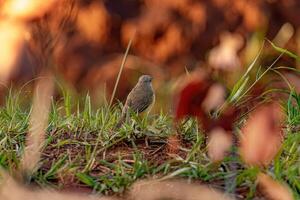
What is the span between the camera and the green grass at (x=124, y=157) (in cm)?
221

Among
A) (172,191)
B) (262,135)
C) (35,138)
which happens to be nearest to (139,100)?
(35,138)

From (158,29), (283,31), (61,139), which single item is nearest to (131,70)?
(158,29)

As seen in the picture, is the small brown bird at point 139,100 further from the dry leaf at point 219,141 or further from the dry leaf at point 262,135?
the dry leaf at point 262,135

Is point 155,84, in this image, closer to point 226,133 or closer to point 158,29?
point 158,29

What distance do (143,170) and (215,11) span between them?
12.7 ft

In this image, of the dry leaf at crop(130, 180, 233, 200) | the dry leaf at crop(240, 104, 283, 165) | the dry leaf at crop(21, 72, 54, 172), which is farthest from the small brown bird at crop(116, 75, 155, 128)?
the dry leaf at crop(240, 104, 283, 165)

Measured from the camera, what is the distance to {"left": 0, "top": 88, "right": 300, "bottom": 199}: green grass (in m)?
2.21

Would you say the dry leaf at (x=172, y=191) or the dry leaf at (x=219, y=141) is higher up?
the dry leaf at (x=219, y=141)

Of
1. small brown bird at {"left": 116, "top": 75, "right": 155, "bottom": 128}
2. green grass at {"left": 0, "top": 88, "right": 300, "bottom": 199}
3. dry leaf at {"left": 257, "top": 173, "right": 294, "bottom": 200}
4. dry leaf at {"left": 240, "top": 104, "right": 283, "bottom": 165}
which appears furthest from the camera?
small brown bird at {"left": 116, "top": 75, "right": 155, "bottom": 128}

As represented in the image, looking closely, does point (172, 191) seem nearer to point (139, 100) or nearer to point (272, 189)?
point (272, 189)

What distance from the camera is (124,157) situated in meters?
2.40

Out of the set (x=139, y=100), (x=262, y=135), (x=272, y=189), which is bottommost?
(x=139, y=100)

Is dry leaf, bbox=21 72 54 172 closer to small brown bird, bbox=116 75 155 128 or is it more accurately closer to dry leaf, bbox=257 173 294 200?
small brown bird, bbox=116 75 155 128

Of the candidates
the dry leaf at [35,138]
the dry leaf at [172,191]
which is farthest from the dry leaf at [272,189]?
the dry leaf at [35,138]
